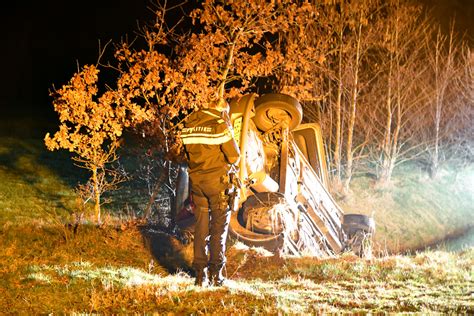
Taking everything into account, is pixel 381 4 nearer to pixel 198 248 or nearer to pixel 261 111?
pixel 261 111

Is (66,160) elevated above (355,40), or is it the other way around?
(355,40)

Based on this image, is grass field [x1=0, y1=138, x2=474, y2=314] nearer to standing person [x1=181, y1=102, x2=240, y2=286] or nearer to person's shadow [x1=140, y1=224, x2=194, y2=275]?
person's shadow [x1=140, y1=224, x2=194, y2=275]

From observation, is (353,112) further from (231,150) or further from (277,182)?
(231,150)

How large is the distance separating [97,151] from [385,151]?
11594 millimetres

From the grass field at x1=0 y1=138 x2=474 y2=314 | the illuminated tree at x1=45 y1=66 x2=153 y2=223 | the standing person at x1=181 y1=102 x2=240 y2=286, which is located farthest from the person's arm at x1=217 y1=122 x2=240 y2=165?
the illuminated tree at x1=45 y1=66 x2=153 y2=223

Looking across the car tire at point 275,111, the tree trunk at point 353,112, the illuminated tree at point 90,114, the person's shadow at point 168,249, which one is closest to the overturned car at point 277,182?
the car tire at point 275,111

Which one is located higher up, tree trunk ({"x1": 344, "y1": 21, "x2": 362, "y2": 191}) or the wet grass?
tree trunk ({"x1": 344, "y1": 21, "x2": 362, "y2": 191})

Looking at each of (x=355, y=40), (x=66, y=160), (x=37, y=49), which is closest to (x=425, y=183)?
(x=355, y=40)

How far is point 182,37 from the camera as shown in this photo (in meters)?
10.8

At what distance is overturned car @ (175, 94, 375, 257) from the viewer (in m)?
8.09

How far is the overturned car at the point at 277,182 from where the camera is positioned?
26.6 ft

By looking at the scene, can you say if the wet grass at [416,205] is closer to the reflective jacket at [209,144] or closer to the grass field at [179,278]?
the grass field at [179,278]

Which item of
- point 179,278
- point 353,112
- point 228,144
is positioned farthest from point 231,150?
point 353,112

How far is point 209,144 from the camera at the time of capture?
6.43 metres
